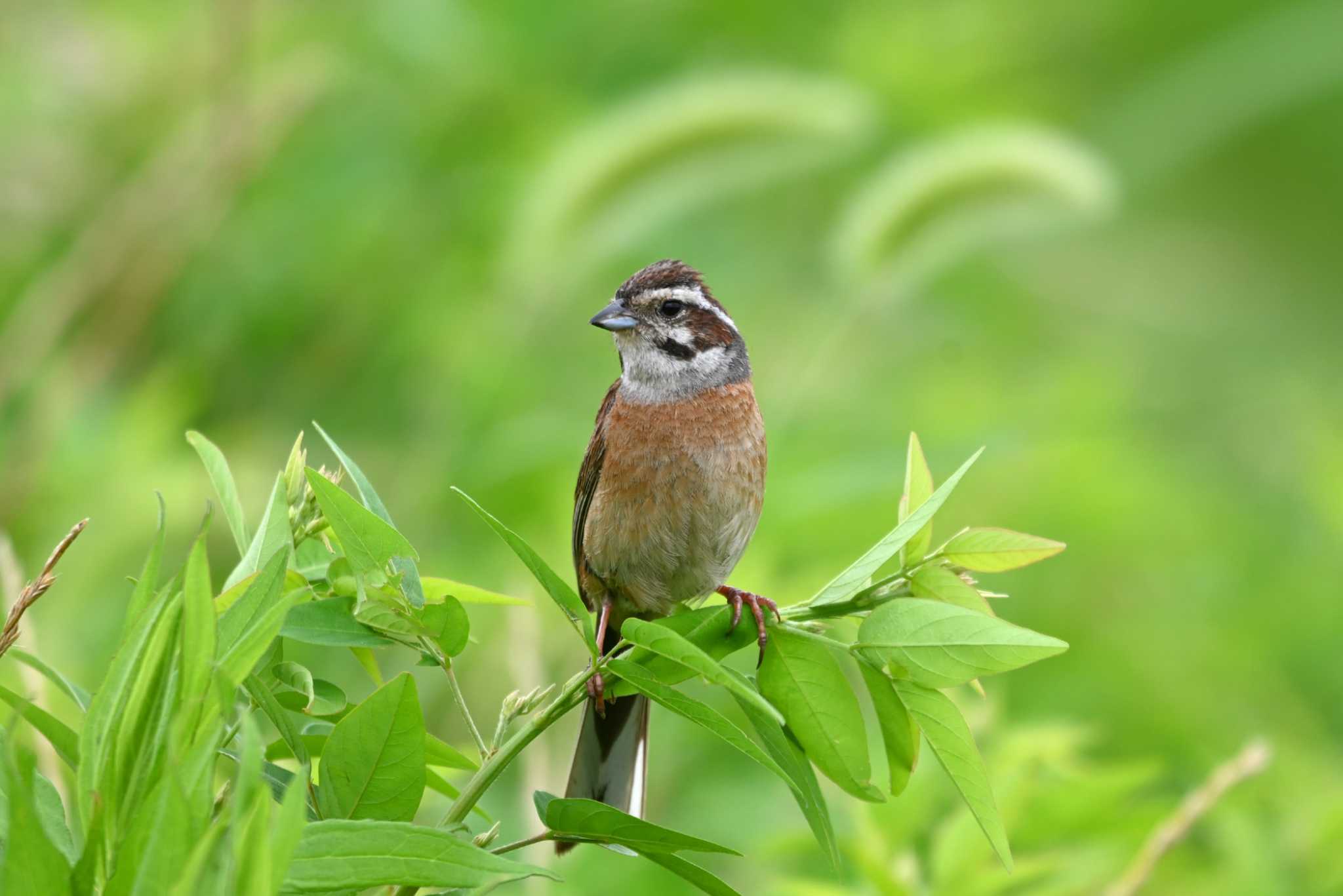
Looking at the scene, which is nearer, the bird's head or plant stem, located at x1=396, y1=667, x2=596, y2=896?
plant stem, located at x1=396, y1=667, x2=596, y2=896

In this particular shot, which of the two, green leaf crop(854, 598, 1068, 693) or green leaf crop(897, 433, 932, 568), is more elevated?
green leaf crop(897, 433, 932, 568)

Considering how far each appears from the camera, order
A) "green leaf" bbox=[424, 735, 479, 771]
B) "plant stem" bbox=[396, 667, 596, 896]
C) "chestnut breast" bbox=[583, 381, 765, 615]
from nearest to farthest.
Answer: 1. "plant stem" bbox=[396, 667, 596, 896]
2. "green leaf" bbox=[424, 735, 479, 771]
3. "chestnut breast" bbox=[583, 381, 765, 615]

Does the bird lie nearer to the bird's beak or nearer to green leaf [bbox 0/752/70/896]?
the bird's beak

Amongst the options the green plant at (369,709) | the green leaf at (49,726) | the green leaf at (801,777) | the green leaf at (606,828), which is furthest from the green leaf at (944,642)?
the green leaf at (49,726)

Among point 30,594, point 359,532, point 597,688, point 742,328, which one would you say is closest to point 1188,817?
point 597,688

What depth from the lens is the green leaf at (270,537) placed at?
51.4 inches

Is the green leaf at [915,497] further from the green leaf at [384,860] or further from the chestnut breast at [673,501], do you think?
the chestnut breast at [673,501]

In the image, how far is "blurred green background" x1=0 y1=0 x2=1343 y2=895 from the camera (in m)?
3.14

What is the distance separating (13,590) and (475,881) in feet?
2.79

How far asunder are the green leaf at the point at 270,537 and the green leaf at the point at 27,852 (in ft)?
1.14

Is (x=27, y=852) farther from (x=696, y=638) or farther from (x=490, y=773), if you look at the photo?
(x=696, y=638)

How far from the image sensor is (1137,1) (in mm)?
8586

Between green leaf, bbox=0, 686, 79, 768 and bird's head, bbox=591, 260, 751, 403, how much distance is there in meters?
1.63

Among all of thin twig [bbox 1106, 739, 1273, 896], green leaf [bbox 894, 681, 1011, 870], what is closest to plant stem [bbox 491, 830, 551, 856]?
green leaf [bbox 894, 681, 1011, 870]
